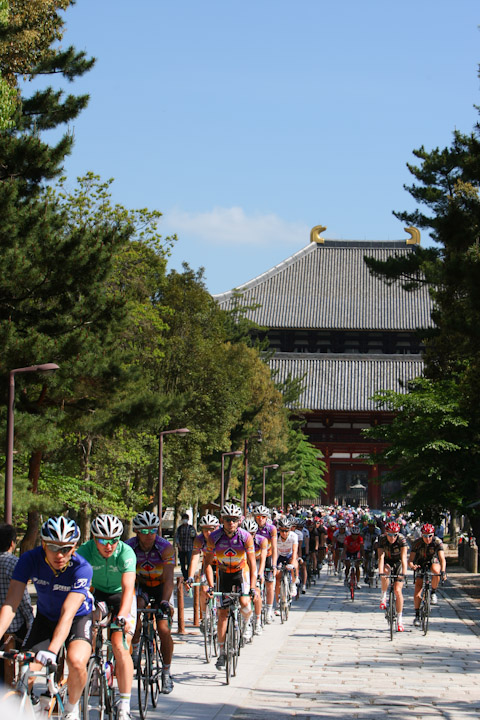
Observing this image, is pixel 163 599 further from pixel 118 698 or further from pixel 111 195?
pixel 111 195

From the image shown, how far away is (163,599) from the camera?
32.5 feet

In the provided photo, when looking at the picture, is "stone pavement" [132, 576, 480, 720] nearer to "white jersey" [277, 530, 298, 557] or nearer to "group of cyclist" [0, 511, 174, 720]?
"white jersey" [277, 530, 298, 557]

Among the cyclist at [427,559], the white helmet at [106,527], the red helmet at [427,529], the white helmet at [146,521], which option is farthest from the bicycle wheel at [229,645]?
the red helmet at [427,529]

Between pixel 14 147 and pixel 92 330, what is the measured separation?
4340 millimetres

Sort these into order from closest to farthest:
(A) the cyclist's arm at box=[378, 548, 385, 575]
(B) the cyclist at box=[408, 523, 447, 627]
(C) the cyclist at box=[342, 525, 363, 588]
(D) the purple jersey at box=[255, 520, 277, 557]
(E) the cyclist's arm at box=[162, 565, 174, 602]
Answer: (E) the cyclist's arm at box=[162, 565, 174, 602] → (A) the cyclist's arm at box=[378, 548, 385, 575] → (B) the cyclist at box=[408, 523, 447, 627] → (D) the purple jersey at box=[255, 520, 277, 557] → (C) the cyclist at box=[342, 525, 363, 588]

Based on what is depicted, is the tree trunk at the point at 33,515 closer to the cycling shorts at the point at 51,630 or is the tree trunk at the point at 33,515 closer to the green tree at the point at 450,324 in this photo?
Result: the green tree at the point at 450,324

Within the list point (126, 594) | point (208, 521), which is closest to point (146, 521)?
point (126, 594)

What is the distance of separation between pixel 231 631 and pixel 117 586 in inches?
111

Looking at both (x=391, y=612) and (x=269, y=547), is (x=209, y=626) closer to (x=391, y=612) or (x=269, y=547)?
(x=391, y=612)

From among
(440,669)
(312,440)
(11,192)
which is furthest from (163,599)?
(312,440)

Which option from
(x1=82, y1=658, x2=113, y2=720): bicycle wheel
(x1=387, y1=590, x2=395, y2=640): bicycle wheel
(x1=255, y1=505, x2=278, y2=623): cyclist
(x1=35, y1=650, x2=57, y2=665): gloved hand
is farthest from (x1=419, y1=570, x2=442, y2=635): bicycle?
(x1=35, y1=650, x2=57, y2=665): gloved hand

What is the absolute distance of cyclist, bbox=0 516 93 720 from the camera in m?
6.80

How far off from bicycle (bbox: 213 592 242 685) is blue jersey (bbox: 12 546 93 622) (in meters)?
4.14

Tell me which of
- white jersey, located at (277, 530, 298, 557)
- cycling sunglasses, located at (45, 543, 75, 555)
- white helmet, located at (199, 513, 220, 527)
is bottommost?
white jersey, located at (277, 530, 298, 557)
